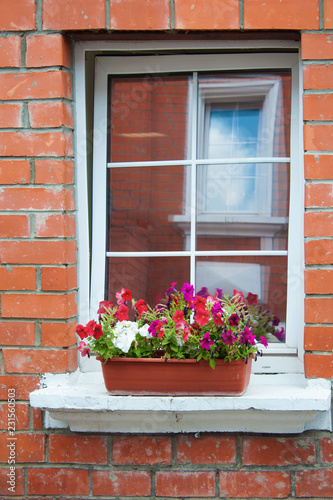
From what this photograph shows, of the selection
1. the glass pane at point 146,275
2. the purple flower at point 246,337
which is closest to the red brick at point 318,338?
the purple flower at point 246,337

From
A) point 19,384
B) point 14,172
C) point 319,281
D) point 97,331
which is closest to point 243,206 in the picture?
point 319,281

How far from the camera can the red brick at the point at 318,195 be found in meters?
1.95

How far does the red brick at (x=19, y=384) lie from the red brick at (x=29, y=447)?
0.53 ft

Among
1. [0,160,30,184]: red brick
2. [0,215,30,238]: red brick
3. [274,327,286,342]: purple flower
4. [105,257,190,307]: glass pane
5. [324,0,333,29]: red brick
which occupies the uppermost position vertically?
[324,0,333,29]: red brick

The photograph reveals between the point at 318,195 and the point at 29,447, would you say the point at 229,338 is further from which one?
the point at 29,447

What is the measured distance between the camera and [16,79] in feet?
6.79

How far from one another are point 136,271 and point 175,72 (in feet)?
2.90

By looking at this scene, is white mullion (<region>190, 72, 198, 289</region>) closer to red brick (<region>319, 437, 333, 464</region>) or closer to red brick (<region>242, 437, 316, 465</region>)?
red brick (<region>242, 437, 316, 465</region>)

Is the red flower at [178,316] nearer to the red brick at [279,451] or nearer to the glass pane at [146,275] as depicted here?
the glass pane at [146,275]

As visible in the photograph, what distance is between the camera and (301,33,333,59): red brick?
1.96 m

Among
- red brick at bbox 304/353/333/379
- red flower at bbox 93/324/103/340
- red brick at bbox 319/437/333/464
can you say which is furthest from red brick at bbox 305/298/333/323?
red flower at bbox 93/324/103/340

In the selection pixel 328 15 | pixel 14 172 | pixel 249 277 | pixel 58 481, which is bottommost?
pixel 58 481

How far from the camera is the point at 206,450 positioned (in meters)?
2.02

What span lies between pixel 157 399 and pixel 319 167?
41.0 inches
